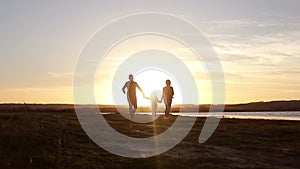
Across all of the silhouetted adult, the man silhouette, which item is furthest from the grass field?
the silhouetted adult

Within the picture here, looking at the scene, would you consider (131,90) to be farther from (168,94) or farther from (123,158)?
(123,158)

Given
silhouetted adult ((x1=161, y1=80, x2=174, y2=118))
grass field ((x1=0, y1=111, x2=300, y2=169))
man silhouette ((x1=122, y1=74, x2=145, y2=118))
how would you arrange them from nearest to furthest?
grass field ((x1=0, y1=111, x2=300, y2=169)), man silhouette ((x1=122, y1=74, x2=145, y2=118)), silhouetted adult ((x1=161, y1=80, x2=174, y2=118))

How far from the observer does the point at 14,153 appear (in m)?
14.6

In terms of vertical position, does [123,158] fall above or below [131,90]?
below

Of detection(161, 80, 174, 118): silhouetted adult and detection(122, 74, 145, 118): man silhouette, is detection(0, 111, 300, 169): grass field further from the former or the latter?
detection(161, 80, 174, 118): silhouetted adult

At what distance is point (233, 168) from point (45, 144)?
650cm

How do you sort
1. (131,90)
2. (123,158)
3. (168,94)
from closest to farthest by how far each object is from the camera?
(123,158), (131,90), (168,94)

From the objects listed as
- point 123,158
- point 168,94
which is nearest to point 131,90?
point 168,94

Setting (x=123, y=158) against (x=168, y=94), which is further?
(x=168, y=94)

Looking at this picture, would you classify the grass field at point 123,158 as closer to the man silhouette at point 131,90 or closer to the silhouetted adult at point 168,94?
the man silhouette at point 131,90

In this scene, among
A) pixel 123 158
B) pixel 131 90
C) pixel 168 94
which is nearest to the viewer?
pixel 123 158

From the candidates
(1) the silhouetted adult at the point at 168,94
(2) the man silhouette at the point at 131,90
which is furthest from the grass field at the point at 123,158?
(1) the silhouetted adult at the point at 168,94

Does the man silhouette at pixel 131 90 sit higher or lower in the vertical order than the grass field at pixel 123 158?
higher

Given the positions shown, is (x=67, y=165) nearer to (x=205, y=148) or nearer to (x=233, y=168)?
(x=233, y=168)
